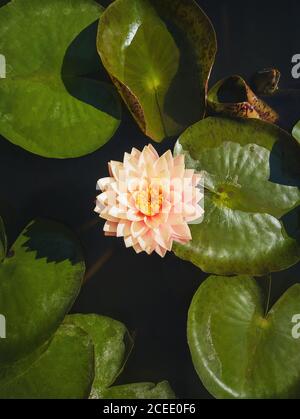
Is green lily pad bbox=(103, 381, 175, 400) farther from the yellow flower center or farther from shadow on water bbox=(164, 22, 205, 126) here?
shadow on water bbox=(164, 22, 205, 126)

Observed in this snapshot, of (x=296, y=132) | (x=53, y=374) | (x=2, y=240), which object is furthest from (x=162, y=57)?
(x=53, y=374)

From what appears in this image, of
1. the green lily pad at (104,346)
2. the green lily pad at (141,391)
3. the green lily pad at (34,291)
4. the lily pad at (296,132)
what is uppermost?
the lily pad at (296,132)

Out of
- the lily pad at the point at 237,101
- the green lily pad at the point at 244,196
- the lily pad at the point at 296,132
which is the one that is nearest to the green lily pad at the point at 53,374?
the green lily pad at the point at 244,196

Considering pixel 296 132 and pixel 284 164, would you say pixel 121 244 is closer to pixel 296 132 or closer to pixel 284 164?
pixel 284 164

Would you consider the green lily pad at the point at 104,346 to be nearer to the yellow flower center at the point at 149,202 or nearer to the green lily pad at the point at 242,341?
the green lily pad at the point at 242,341

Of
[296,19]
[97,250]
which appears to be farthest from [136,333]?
[296,19]
